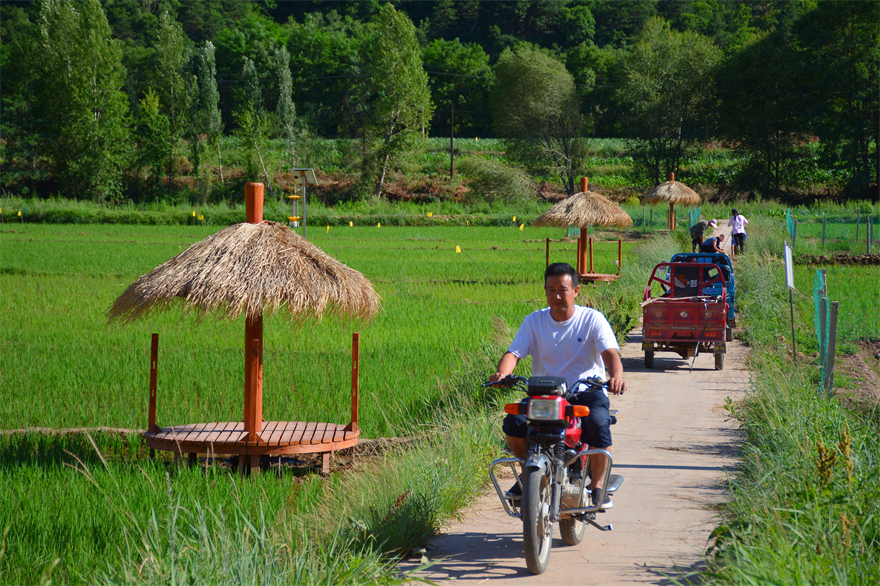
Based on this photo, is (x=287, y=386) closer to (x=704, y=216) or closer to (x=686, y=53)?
(x=704, y=216)

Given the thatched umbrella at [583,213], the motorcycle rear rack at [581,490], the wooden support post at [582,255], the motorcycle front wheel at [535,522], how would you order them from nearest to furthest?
1. the motorcycle front wheel at [535,522]
2. the motorcycle rear rack at [581,490]
3. the wooden support post at [582,255]
4. the thatched umbrella at [583,213]

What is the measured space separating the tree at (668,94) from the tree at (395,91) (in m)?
15.6

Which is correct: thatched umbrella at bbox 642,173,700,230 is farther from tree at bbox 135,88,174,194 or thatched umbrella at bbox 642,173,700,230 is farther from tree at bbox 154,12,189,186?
tree at bbox 154,12,189,186

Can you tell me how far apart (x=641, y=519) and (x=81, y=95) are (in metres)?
59.2

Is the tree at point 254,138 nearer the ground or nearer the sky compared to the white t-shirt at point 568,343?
nearer the sky

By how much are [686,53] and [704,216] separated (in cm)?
2167

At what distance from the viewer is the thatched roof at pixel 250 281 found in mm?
6551

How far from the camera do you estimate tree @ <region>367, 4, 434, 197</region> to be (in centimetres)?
5984

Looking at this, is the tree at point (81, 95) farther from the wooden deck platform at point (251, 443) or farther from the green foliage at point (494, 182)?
the wooden deck platform at point (251, 443)

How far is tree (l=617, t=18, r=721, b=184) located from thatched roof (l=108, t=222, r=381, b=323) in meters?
56.6

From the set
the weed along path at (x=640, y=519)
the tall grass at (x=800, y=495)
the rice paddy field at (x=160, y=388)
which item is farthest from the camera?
the rice paddy field at (x=160, y=388)

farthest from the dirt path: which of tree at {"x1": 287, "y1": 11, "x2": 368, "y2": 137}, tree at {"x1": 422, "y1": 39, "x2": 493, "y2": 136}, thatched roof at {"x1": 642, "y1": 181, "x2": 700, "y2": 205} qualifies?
tree at {"x1": 422, "y1": 39, "x2": 493, "y2": 136}

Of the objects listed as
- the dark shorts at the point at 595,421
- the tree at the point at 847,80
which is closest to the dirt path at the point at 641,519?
the dark shorts at the point at 595,421

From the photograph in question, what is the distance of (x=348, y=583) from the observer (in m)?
3.80
